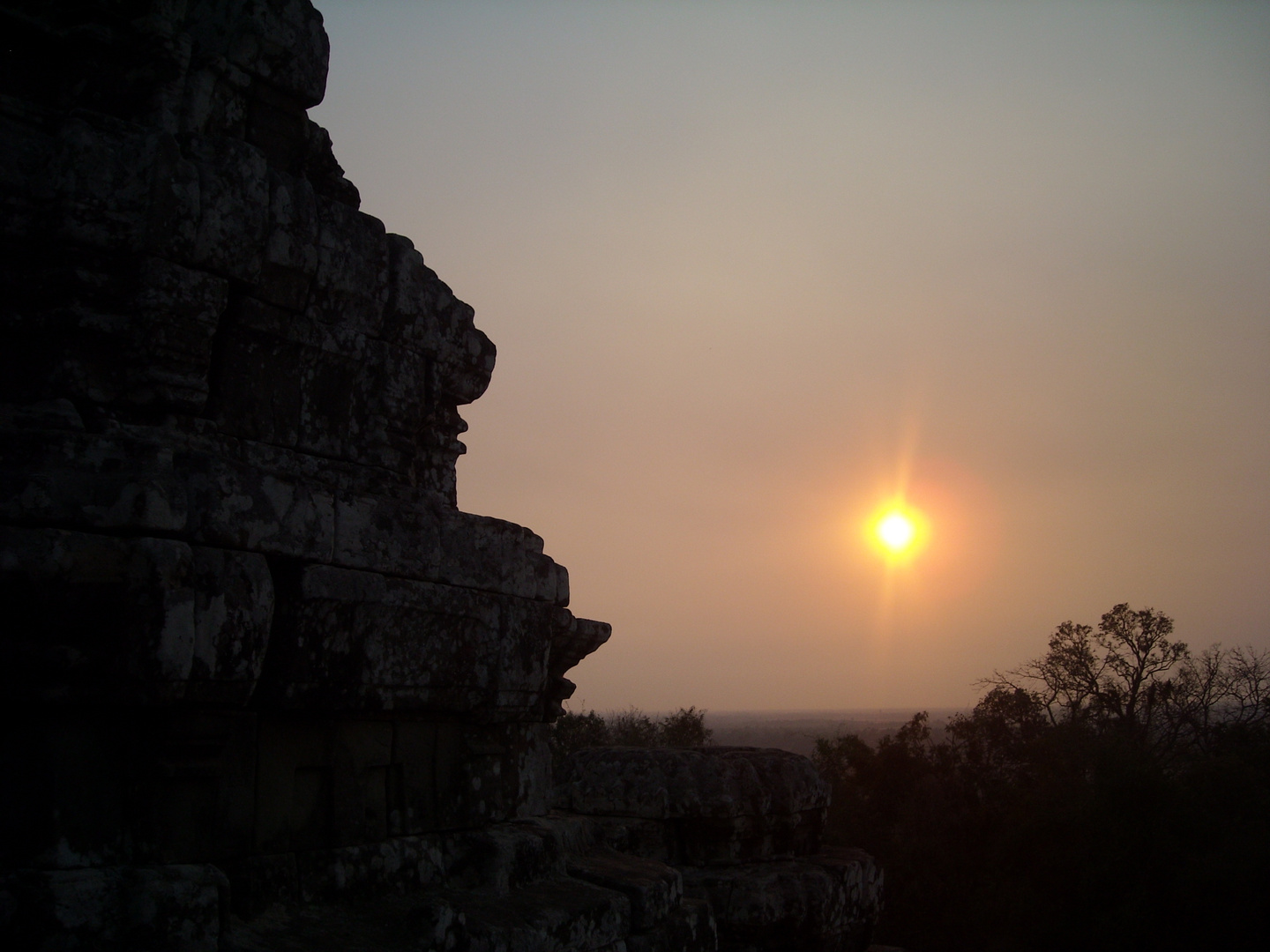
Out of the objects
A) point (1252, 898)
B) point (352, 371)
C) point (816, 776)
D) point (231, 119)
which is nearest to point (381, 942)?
point (352, 371)

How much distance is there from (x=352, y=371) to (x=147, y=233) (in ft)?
3.05

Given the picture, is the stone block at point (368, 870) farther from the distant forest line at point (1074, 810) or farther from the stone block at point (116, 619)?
the distant forest line at point (1074, 810)

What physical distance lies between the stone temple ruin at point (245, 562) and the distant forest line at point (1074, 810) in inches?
247

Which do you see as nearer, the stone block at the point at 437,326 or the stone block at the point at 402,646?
the stone block at the point at 402,646

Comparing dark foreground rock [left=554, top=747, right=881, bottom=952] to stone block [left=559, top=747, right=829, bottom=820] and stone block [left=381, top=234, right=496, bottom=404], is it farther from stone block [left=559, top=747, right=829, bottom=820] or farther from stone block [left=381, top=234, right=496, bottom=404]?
stone block [left=381, top=234, right=496, bottom=404]

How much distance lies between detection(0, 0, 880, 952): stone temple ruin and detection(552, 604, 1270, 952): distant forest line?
20.6 ft

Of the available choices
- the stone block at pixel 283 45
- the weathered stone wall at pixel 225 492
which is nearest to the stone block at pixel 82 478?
the weathered stone wall at pixel 225 492

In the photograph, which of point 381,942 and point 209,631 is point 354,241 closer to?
point 209,631

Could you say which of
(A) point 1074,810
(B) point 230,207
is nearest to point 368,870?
(B) point 230,207

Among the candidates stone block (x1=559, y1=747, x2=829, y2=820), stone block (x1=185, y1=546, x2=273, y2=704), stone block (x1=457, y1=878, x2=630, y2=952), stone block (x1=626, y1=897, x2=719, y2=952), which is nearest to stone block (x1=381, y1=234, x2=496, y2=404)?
stone block (x1=185, y1=546, x2=273, y2=704)

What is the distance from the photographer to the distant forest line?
34.8 ft

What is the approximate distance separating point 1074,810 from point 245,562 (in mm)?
11042

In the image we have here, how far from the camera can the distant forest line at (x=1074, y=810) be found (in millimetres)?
10594

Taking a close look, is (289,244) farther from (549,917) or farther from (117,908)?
(549,917)
